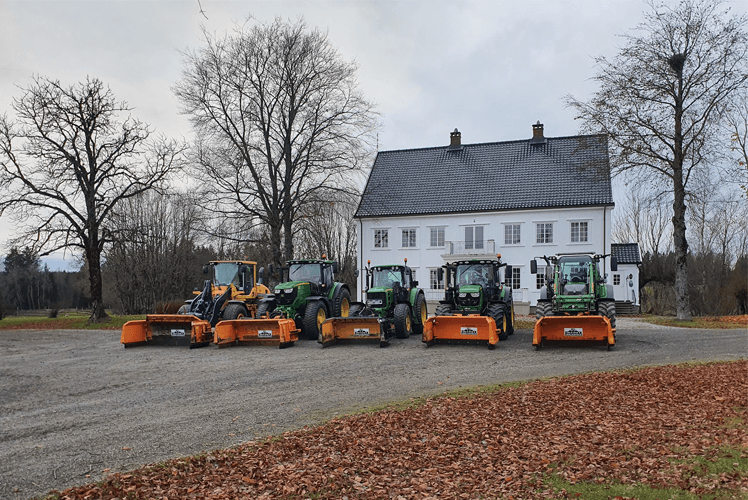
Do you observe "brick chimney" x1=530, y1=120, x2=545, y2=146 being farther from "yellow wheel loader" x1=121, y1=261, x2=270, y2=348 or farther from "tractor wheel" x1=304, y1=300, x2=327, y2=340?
"tractor wheel" x1=304, y1=300, x2=327, y2=340

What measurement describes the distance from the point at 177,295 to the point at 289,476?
149ft

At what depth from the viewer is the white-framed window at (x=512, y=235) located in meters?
37.0

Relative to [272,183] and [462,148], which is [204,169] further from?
[462,148]

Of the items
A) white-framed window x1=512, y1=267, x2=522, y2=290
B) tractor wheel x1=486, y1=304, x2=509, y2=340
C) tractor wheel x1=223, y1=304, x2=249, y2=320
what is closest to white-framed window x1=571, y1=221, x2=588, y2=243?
white-framed window x1=512, y1=267, x2=522, y2=290

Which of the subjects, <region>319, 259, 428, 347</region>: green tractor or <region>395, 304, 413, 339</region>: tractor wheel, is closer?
<region>319, 259, 428, 347</region>: green tractor

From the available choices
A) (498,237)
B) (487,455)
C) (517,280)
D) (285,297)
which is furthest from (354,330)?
(498,237)

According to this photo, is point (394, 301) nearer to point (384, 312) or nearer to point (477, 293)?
point (384, 312)

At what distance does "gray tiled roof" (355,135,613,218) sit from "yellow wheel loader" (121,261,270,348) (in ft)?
53.6

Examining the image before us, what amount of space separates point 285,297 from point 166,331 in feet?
12.5

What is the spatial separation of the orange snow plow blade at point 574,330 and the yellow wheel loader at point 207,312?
906 centimetres

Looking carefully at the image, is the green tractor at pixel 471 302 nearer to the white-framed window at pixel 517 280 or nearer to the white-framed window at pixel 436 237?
the white-framed window at pixel 517 280

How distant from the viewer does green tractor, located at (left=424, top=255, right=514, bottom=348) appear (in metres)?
15.8

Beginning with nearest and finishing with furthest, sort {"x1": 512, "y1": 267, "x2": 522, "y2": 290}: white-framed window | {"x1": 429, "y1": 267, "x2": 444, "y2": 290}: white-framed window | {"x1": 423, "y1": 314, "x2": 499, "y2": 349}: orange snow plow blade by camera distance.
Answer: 1. {"x1": 423, "y1": 314, "x2": 499, "y2": 349}: orange snow plow blade
2. {"x1": 512, "y1": 267, "x2": 522, "y2": 290}: white-framed window
3. {"x1": 429, "y1": 267, "x2": 444, "y2": 290}: white-framed window

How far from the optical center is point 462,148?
42000 millimetres
